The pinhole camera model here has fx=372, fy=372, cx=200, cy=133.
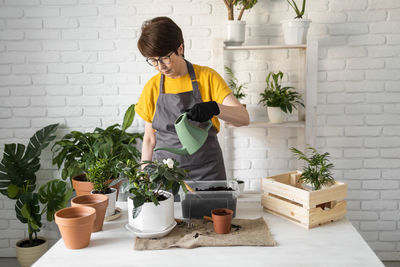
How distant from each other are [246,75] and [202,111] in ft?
5.07

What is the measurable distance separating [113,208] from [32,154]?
1.66 m

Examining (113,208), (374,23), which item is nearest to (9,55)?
(113,208)

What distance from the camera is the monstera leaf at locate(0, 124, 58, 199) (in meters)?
2.91

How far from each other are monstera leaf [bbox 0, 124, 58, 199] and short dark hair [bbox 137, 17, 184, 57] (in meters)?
1.59

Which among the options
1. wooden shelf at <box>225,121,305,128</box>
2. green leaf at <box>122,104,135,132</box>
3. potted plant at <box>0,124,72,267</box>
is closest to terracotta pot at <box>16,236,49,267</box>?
potted plant at <box>0,124,72,267</box>

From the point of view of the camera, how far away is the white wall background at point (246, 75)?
3.00 meters

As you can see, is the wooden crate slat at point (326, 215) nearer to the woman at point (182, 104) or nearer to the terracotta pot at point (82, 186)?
the woman at point (182, 104)

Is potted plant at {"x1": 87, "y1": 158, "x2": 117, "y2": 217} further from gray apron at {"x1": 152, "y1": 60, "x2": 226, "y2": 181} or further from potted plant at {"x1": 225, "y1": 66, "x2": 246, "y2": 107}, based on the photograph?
potted plant at {"x1": 225, "y1": 66, "x2": 246, "y2": 107}

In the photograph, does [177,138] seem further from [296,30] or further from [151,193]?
[296,30]

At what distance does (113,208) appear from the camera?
1.63 metres

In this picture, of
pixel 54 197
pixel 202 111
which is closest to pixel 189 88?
pixel 202 111

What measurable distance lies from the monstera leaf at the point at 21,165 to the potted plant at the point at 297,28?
2.01m

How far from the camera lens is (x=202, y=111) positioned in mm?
1627

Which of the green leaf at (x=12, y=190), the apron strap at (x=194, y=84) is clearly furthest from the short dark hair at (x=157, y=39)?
the green leaf at (x=12, y=190)
